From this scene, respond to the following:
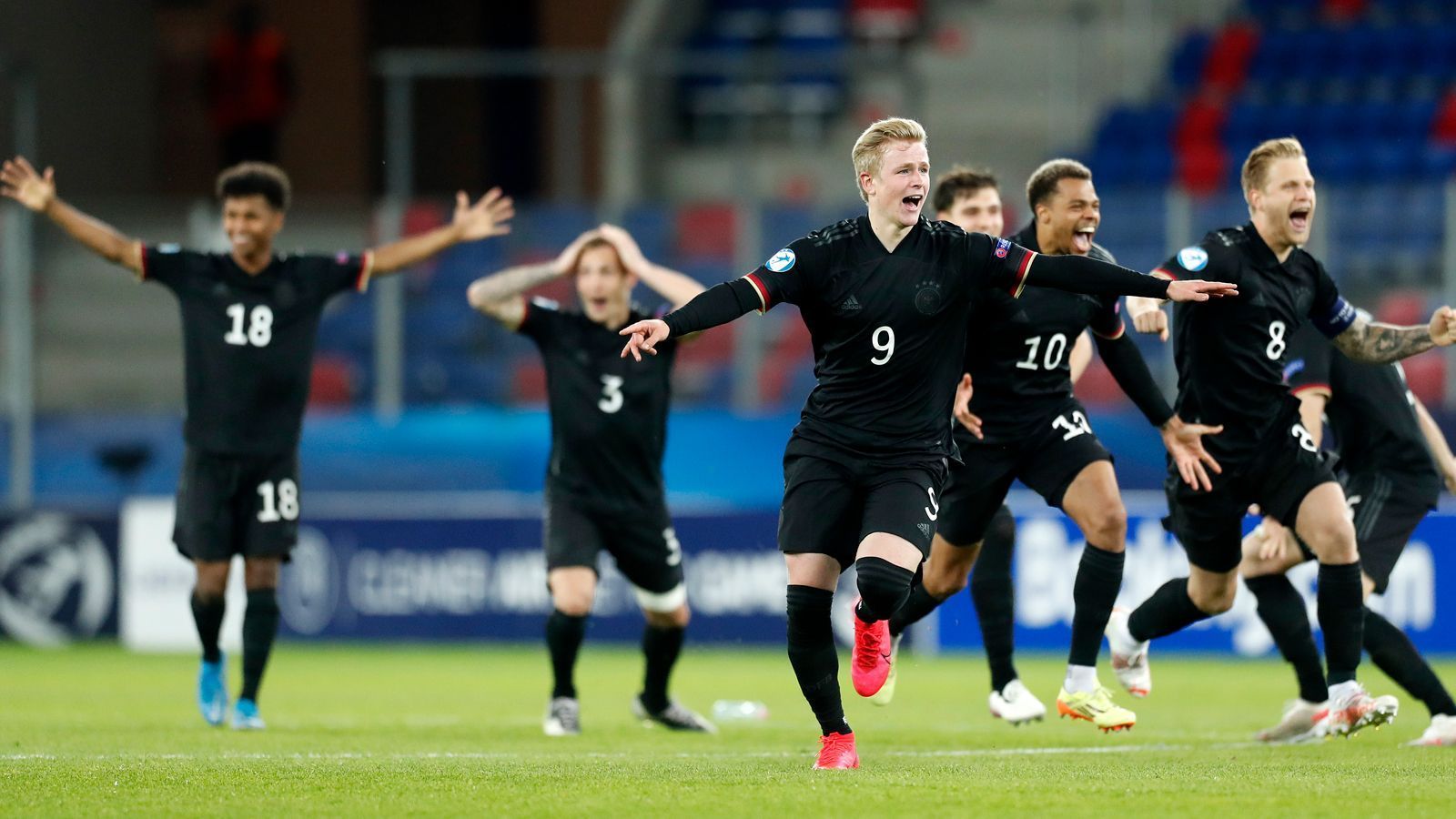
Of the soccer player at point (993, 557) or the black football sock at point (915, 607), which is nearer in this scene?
the black football sock at point (915, 607)

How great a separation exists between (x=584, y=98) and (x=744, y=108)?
2.97 metres

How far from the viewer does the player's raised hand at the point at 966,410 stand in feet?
30.5

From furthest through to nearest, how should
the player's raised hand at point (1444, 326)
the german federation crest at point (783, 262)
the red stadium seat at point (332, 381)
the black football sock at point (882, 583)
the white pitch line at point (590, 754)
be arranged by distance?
the red stadium seat at point (332, 381) → the player's raised hand at point (1444, 326) → the white pitch line at point (590, 754) → the german federation crest at point (783, 262) → the black football sock at point (882, 583)

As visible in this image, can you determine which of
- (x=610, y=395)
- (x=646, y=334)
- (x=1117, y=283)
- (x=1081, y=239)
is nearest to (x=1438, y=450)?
(x=1081, y=239)

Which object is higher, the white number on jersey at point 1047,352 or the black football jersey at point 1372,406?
the white number on jersey at point 1047,352

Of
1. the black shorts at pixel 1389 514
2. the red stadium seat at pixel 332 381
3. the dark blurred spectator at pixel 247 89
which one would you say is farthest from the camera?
the dark blurred spectator at pixel 247 89

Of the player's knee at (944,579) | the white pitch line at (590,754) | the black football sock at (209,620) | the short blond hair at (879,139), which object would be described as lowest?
the white pitch line at (590,754)

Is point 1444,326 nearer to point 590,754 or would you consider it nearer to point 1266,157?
point 1266,157

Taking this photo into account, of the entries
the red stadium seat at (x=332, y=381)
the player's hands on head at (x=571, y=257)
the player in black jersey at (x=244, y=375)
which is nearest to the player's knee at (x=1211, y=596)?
the player's hands on head at (x=571, y=257)

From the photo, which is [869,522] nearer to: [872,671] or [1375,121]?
[872,671]

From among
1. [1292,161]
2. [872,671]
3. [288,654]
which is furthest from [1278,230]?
[288,654]

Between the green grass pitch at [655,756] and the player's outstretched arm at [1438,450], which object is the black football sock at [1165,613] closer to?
the green grass pitch at [655,756]

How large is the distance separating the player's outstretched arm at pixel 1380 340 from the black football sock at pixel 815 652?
2818 mm

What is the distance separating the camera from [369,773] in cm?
777
